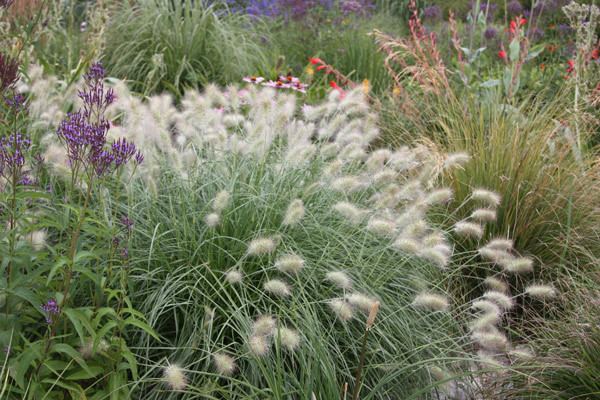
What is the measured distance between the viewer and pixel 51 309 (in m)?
2.27

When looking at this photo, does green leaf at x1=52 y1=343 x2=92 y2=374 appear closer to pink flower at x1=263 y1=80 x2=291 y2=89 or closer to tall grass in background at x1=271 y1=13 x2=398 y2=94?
pink flower at x1=263 y1=80 x2=291 y2=89

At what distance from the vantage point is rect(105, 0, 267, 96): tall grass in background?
23.0 feet

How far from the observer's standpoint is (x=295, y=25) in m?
8.96

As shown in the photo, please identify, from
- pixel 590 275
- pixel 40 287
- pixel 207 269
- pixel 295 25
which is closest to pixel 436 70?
pixel 590 275

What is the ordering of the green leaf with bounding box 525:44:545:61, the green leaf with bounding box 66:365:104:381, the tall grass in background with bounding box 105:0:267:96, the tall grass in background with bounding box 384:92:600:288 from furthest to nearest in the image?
the tall grass in background with bounding box 105:0:267:96
the green leaf with bounding box 525:44:545:61
the tall grass in background with bounding box 384:92:600:288
the green leaf with bounding box 66:365:104:381

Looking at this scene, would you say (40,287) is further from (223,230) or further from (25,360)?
(223,230)

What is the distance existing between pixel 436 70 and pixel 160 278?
2883 mm

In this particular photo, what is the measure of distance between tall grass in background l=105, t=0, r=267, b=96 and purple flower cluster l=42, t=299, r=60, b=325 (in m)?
4.62

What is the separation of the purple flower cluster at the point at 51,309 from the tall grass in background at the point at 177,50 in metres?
4.62

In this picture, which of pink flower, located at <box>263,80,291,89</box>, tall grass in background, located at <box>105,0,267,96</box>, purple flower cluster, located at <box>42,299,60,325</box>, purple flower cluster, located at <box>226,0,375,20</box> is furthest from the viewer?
purple flower cluster, located at <box>226,0,375,20</box>

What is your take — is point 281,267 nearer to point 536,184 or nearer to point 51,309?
point 51,309

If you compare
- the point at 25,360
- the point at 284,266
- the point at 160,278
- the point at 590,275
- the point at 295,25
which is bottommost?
the point at 295,25

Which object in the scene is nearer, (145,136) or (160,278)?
(160,278)

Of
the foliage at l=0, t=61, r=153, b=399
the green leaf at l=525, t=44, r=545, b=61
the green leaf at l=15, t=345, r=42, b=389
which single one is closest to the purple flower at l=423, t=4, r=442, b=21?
→ the green leaf at l=525, t=44, r=545, b=61
